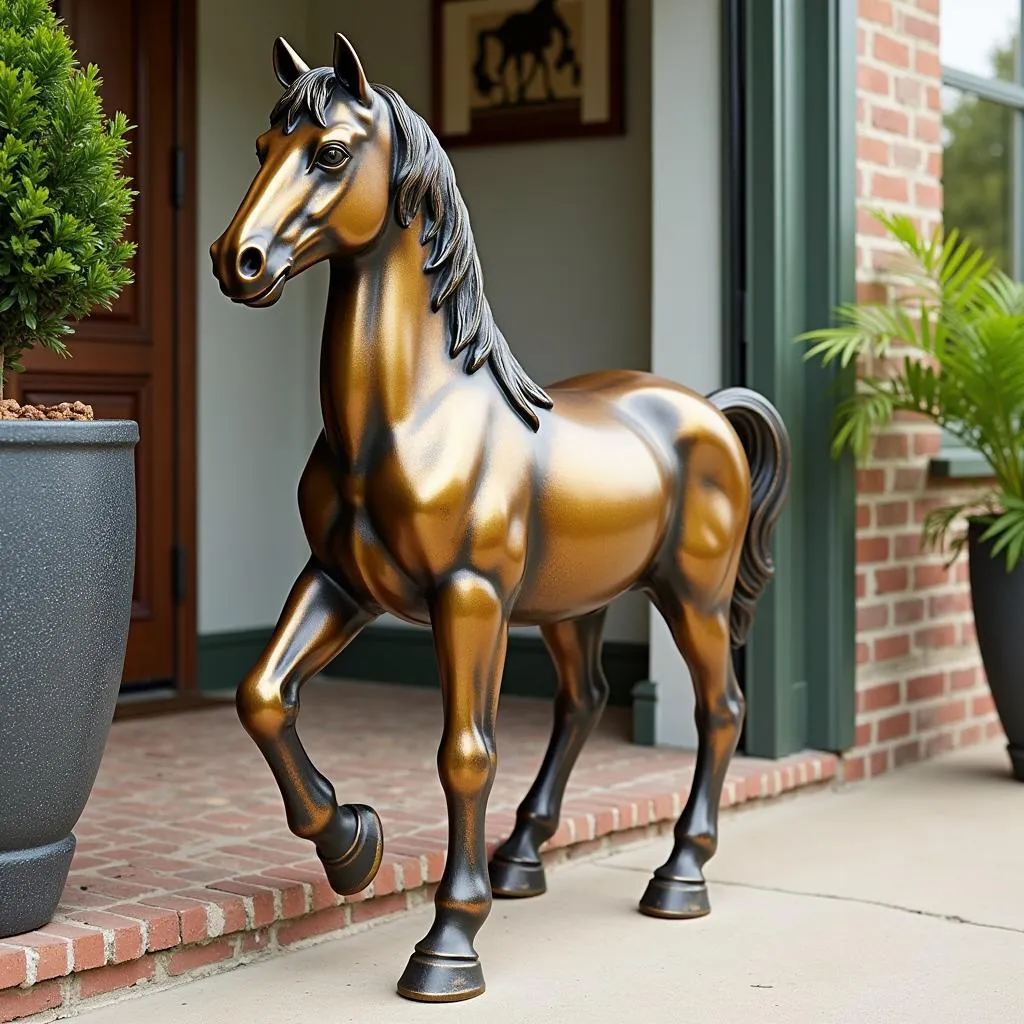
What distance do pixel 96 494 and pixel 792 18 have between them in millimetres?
2726

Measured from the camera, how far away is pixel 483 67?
5656 mm

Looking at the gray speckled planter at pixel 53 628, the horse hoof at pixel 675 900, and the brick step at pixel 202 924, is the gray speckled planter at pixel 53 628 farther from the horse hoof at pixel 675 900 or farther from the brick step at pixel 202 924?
the horse hoof at pixel 675 900

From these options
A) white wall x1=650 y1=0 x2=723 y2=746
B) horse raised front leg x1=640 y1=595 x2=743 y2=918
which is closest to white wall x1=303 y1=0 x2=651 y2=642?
white wall x1=650 y1=0 x2=723 y2=746

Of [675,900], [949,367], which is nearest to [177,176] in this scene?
[949,367]

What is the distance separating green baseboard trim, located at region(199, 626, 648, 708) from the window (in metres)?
1.28

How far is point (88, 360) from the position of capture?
17.2ft

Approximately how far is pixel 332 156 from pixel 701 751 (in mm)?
1487

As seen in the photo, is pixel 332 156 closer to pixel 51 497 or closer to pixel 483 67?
pixel 51 497

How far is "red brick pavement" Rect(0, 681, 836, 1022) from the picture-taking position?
279cm

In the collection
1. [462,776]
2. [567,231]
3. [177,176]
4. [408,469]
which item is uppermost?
[177,176]

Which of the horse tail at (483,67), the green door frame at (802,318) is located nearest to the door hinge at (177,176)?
the horse tail at (483,67)

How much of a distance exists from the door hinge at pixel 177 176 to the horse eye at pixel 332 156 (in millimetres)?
2995

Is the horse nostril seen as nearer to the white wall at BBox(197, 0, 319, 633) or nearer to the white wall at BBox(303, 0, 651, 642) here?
the white wall at BBox(303, 0, 651, 642)

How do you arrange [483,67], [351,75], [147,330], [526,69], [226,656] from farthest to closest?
[226,656] → [483,67] → [526,69] → [147,330] → [351,75]
